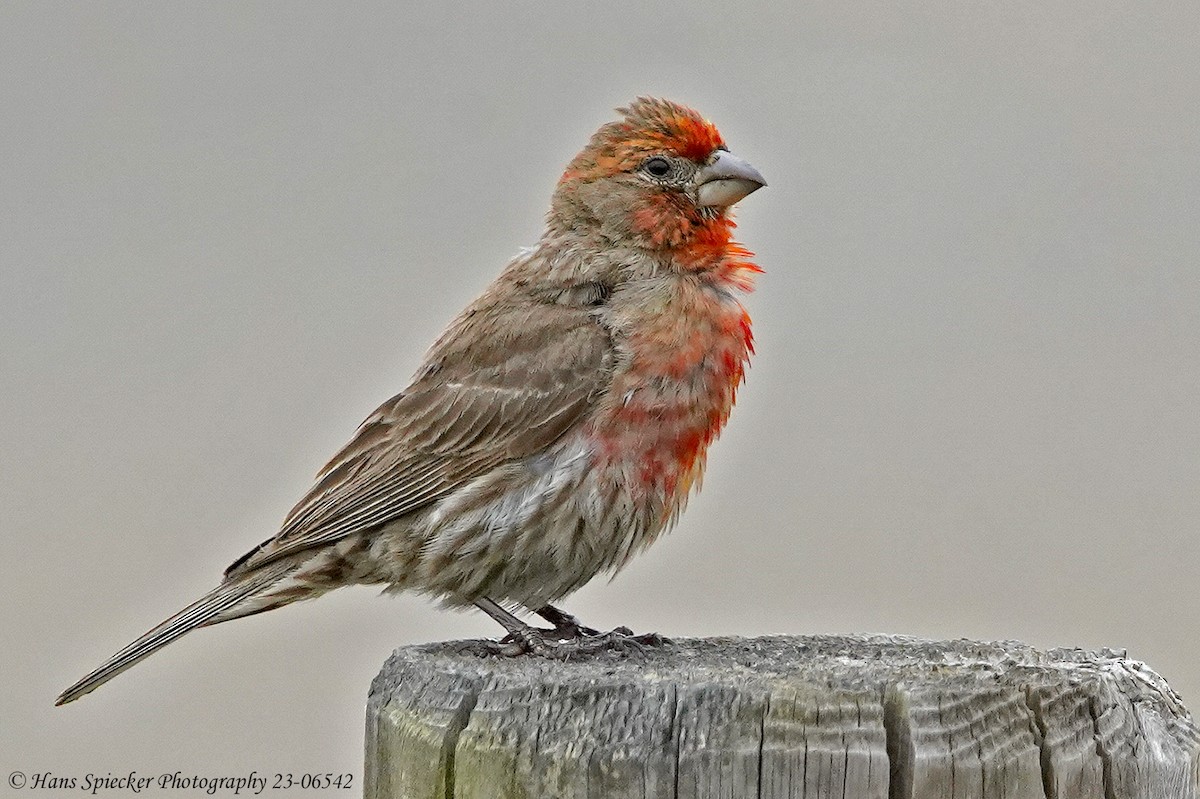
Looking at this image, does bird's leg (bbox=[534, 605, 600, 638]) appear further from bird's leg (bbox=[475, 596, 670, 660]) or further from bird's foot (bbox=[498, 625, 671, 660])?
bird's foot (bbox=[498, 625, 671, 660])

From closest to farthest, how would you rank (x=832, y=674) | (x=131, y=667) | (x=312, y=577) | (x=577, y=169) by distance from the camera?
(x=832, y=674)
(x=131, y=667)
(x=312, y=577)
(x=577, y=169)

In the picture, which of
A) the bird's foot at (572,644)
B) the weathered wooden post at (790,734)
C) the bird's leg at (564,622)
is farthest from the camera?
the bird's leg at (564,622)

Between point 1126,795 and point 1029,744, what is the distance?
0.75 ft

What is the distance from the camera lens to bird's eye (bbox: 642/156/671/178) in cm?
523

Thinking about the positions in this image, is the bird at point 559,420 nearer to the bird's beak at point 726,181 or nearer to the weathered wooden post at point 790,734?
the bird's beak at point 726,181

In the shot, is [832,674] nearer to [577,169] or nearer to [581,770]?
[581,770]

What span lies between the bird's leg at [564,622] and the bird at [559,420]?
10 millimetres

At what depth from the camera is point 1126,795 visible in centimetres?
283

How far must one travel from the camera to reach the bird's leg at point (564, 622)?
200 inches

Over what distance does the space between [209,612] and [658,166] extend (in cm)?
207

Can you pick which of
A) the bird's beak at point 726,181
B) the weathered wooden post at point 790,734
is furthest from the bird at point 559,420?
the weathered wooden post at point 790,734

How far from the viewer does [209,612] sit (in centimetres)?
488

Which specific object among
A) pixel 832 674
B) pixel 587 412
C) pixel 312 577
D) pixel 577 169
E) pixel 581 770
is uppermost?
pixel 577 169

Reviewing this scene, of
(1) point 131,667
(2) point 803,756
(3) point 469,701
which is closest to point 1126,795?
(2) point 803,756
